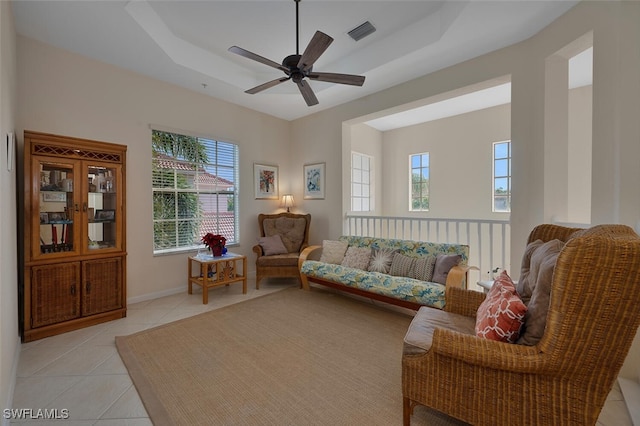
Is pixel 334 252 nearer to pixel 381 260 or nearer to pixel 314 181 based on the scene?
pixel 381 260

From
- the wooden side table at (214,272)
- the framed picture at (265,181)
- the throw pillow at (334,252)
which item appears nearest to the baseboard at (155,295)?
the wooden side table at (214,272)

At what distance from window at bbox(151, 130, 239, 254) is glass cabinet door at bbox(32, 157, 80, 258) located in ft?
3.31

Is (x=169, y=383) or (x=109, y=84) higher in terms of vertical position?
(x=109, y=84)

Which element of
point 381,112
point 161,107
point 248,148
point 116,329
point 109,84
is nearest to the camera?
point 116,329

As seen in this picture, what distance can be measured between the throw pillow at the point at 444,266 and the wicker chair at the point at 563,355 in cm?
175

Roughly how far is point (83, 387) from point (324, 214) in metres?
3.58

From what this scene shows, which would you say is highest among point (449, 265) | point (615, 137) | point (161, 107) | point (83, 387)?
point (161, 107)

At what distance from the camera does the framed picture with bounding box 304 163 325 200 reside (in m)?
4.81

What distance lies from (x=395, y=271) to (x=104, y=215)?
334 centimetres

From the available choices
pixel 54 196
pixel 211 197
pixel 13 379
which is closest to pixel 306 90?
pixel 211 197

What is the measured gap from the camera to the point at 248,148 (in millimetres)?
4668

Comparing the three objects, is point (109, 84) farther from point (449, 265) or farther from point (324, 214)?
point (449, 265)

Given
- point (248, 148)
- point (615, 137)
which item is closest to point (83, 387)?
point (248, 148)

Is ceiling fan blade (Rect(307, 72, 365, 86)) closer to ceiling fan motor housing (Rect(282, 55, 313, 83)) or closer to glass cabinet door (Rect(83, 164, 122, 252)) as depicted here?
ceiling fan motor housing (Rect(282, 55, 313, 83))
